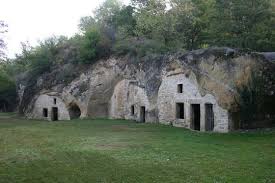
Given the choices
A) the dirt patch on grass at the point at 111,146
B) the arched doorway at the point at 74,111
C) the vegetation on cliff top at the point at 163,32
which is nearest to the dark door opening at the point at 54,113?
the arched doorway at the point at 74,111

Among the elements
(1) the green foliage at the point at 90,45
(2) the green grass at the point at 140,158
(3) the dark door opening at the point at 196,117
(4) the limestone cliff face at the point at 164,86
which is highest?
(1) the green foliage at the point at 90,45

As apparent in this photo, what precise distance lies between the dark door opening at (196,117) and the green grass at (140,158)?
313 centimetres

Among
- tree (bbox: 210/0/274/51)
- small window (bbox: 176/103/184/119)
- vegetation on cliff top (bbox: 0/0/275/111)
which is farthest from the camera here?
vegetation on cliff top (bbox: 0/0/275/111)

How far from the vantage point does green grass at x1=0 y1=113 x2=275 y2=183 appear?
32.9 ft

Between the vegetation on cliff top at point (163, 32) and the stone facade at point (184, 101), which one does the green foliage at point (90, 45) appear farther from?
the stone facade at point (184, 101)

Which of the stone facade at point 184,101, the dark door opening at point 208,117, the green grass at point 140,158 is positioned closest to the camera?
the green grass at point 140,158

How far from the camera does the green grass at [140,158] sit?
10.0 meters

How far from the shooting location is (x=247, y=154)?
13.0 m

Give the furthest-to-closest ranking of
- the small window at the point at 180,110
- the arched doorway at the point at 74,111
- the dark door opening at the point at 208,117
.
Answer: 1. the arched doorway at the point at 74,111
2. the small window at the point at 180,110
3. the dark door opening at the point at 208,117

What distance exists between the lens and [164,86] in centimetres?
2427

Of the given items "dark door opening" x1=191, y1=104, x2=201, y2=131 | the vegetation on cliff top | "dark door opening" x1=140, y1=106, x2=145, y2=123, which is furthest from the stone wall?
"dark door opening" x1=191, y1=104, x2=201, y2=131

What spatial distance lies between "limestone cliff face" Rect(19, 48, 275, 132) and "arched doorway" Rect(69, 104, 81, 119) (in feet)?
1.51

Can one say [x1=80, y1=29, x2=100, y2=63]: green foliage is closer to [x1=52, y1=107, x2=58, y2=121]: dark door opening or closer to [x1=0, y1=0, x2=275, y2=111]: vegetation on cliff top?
[x1=0, y1=0, x2=275, y2=111]: vegetation on cliff top

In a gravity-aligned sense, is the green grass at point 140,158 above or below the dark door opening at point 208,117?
below
